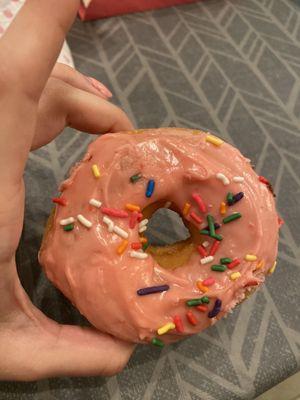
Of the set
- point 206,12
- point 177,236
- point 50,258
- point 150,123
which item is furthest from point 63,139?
point 206,12

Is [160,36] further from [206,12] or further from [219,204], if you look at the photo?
[219,204]

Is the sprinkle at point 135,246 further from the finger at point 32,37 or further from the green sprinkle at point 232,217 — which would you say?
the finger at point 32,37

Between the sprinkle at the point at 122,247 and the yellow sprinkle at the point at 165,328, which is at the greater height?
the sprinkle at the point at 122,247

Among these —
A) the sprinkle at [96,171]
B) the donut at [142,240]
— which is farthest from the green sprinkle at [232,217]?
the sprinkle at [96,171]

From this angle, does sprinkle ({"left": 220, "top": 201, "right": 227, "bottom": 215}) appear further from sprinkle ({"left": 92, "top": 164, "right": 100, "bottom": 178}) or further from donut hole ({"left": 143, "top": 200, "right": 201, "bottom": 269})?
sprinkle ({"left": 92, "top": 164, "right": 100, "bottom": 178})

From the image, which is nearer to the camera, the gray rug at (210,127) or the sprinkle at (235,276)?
the sprinkle at (235,276)

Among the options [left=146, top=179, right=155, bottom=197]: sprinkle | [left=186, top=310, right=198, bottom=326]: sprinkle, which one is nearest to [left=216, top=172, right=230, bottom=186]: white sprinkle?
[left=146, top=179, right=155, bottom=197]: sprinkle

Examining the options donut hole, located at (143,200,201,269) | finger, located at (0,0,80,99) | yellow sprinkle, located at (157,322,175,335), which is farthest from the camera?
donut hole, located at (143,200,201,269)
